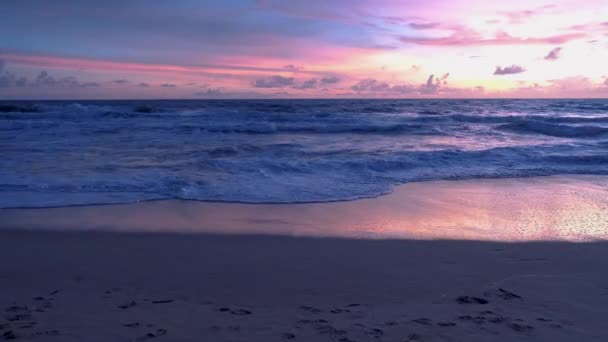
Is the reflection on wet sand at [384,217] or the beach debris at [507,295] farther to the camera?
the reflection on wet sand at [384,217]

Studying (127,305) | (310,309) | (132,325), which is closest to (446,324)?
(310,309)

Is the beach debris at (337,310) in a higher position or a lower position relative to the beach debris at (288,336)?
higher

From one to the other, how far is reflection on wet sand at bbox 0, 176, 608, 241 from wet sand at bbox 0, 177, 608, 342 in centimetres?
5

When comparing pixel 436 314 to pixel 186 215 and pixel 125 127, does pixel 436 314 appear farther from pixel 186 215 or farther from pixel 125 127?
pixel 125 127

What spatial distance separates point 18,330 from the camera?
12.0 feet

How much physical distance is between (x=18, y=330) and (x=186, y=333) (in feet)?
4.39

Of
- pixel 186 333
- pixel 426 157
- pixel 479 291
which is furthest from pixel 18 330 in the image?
pixel 426 157

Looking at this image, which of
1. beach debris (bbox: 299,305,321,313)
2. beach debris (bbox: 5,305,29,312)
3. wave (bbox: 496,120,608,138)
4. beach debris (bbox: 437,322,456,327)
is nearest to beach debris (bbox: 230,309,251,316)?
Answer: beach debris (bbox: 299,305,321,313)

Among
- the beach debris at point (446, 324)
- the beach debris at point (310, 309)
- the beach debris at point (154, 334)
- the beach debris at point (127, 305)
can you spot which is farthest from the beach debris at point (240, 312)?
the beach debris at point (446, 324)

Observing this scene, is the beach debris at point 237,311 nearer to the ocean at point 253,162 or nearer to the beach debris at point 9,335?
the beach debris at point 9,335

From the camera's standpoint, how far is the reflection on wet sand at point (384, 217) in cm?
664

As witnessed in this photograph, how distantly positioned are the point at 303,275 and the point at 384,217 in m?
2.78

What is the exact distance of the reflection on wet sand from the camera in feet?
21.8

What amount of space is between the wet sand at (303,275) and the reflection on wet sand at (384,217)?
5cm
